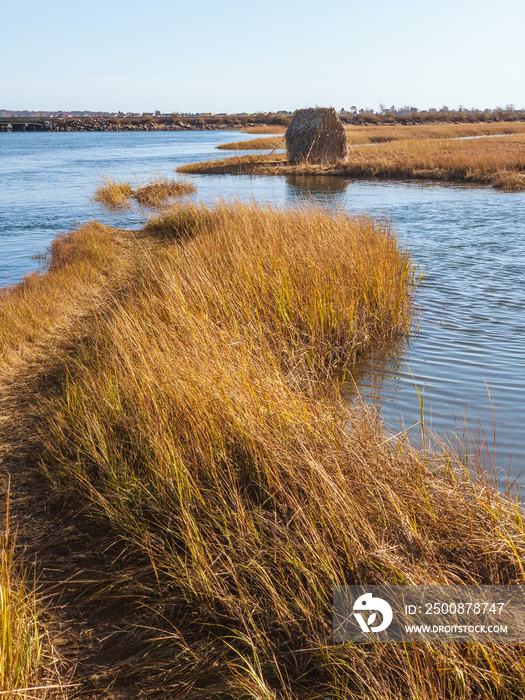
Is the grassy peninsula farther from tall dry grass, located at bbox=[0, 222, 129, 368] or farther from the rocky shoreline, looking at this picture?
the rocky shoreline

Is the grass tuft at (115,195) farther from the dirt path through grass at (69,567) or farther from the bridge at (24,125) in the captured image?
the bridge at (24,125)

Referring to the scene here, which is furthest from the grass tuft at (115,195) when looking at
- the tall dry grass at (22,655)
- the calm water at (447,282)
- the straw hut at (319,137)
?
the tall dry grass at (22,655)

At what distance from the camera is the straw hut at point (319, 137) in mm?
30547

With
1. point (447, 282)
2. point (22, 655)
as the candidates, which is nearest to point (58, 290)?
point (447, 282)

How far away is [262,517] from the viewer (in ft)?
8.37

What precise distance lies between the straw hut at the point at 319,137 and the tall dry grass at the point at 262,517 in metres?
28.7

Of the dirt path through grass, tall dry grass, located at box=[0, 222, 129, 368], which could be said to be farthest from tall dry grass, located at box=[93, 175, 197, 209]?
the dirt path through grass

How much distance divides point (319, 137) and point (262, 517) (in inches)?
1225

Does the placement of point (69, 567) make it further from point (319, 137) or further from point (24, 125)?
point (24, 125)

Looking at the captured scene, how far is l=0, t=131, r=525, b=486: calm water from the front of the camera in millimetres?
4629

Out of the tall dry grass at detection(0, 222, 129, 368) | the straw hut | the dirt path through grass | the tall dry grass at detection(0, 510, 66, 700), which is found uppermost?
the straw hut

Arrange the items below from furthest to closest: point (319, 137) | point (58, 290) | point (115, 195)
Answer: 1. point (319, 137)
2. point (115, 195)
3. point (58, 290)

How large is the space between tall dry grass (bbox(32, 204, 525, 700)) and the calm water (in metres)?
1.25

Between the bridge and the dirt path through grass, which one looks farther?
the bridge
